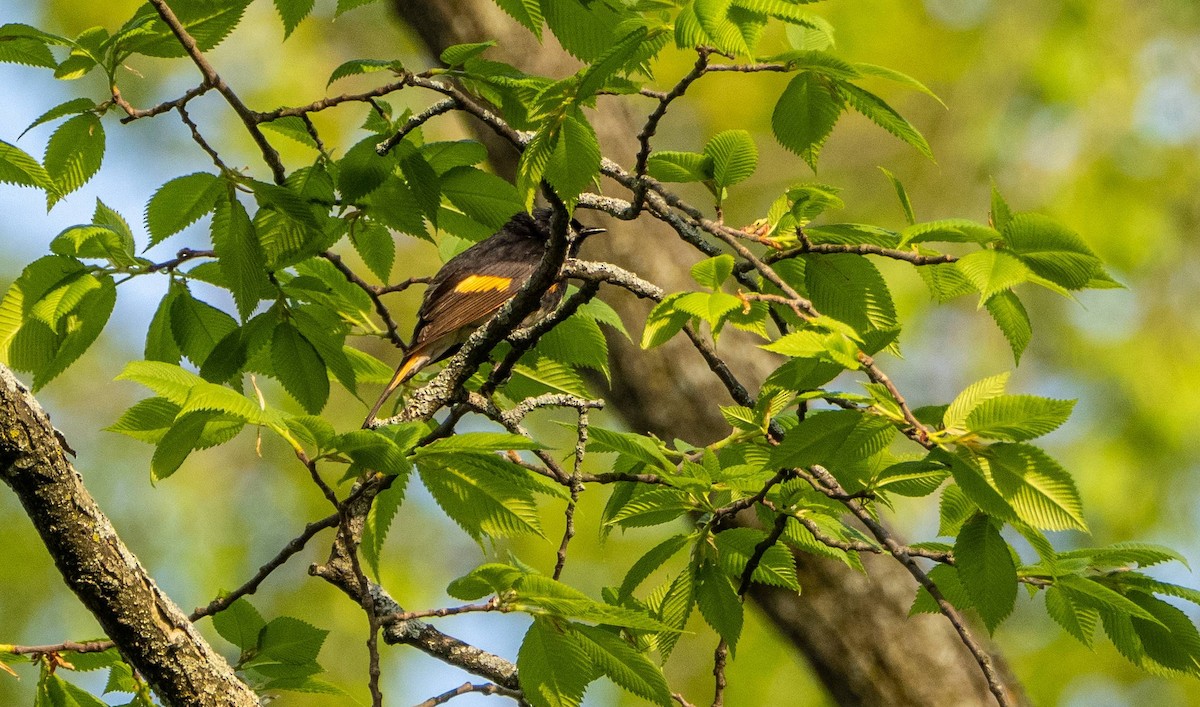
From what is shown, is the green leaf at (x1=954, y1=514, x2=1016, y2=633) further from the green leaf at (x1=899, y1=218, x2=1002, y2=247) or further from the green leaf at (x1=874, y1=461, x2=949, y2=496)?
the green leaf at (x1=899, y1=218, x2=1002, y2=247)

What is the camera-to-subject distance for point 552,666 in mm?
1593

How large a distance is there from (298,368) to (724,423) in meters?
1.79

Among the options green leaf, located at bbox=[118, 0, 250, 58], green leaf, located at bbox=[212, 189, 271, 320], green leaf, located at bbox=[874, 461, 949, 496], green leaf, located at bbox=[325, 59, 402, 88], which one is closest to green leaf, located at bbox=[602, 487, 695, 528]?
green leaf, located at bbox=[874, 461, 949, 496]

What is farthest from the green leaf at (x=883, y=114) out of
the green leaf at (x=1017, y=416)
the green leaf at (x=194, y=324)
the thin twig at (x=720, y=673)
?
the green leaf at (x=194, y=324)

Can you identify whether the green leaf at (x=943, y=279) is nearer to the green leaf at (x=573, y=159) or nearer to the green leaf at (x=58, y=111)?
the green leaf at (x=573, y=159)

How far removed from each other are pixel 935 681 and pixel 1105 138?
4637 mm

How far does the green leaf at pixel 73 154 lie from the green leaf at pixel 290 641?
2.86 ft

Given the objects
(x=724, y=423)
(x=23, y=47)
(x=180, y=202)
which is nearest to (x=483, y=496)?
(x=180, y=202)

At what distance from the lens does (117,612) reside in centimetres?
168

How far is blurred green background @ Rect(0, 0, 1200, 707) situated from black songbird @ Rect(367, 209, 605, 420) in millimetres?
1997

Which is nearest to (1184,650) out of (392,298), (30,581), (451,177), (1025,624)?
(451,177)

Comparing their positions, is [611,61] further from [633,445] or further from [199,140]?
[199,140]

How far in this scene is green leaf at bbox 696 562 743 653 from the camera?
1799mm

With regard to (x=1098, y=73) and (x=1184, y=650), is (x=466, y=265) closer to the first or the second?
(x=1184, y=650)
